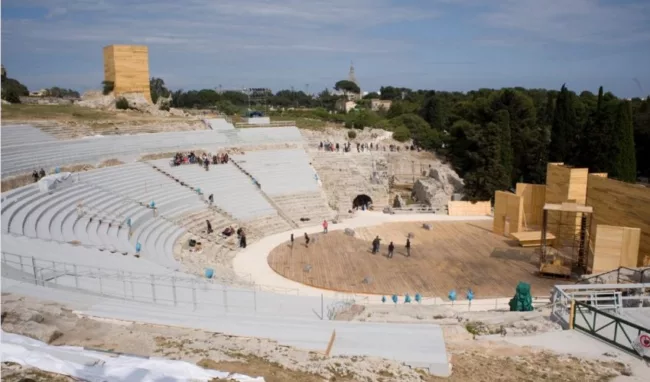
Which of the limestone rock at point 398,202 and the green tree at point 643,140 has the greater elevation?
the green tree at point 643,140

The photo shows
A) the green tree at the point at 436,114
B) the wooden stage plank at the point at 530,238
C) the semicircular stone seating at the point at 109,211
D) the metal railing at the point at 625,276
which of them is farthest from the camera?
the green tree at the point at 436,114

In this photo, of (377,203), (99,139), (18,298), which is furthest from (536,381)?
(99,139)

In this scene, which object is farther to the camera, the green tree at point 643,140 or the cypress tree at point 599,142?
the green tree at point 643,140

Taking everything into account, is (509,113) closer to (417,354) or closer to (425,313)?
(425,313)

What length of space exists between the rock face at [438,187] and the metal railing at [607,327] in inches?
825

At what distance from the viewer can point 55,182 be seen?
20.2 m

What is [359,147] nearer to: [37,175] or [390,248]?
[390,248]

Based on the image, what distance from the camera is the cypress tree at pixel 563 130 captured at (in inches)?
1319

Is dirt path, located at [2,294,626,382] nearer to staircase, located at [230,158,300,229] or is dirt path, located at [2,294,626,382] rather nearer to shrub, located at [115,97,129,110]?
staircase, located at [230,158,300,229]

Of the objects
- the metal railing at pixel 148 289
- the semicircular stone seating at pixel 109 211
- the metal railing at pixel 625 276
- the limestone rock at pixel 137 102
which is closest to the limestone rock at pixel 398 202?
the semicircular stone seating at pixel 109 211

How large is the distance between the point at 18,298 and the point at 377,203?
986 inches

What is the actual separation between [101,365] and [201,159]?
2473cm

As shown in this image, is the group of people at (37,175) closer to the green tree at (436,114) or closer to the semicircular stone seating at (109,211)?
the semicircular stone seating at (109,211)

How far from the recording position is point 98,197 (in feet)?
68.3
